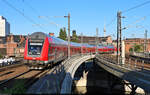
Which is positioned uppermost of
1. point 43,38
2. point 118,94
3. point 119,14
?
point 119,14

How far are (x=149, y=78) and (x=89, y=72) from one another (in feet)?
111

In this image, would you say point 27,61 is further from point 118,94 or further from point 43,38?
point 118,94

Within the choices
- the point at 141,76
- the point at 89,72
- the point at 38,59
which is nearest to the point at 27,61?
the point at 38,59

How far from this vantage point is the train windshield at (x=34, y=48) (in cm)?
1870

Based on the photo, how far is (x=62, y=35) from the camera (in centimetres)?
7375

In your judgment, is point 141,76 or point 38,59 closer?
point 141,76

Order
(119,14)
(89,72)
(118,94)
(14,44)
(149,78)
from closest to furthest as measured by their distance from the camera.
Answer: (149,78)
(119,14)
(118,94)
(89,72)
(14,44)

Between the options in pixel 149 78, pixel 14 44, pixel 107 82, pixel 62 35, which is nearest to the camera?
pixel 149 78

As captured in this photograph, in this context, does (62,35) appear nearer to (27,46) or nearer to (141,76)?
(27,46)

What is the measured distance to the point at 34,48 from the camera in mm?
18812

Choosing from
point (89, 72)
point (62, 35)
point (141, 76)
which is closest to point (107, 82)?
point (89, 72)

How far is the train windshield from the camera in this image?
1870 centimetres

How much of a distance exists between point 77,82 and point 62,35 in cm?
3458

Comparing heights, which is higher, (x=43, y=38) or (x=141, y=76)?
(x=43, y=38)
